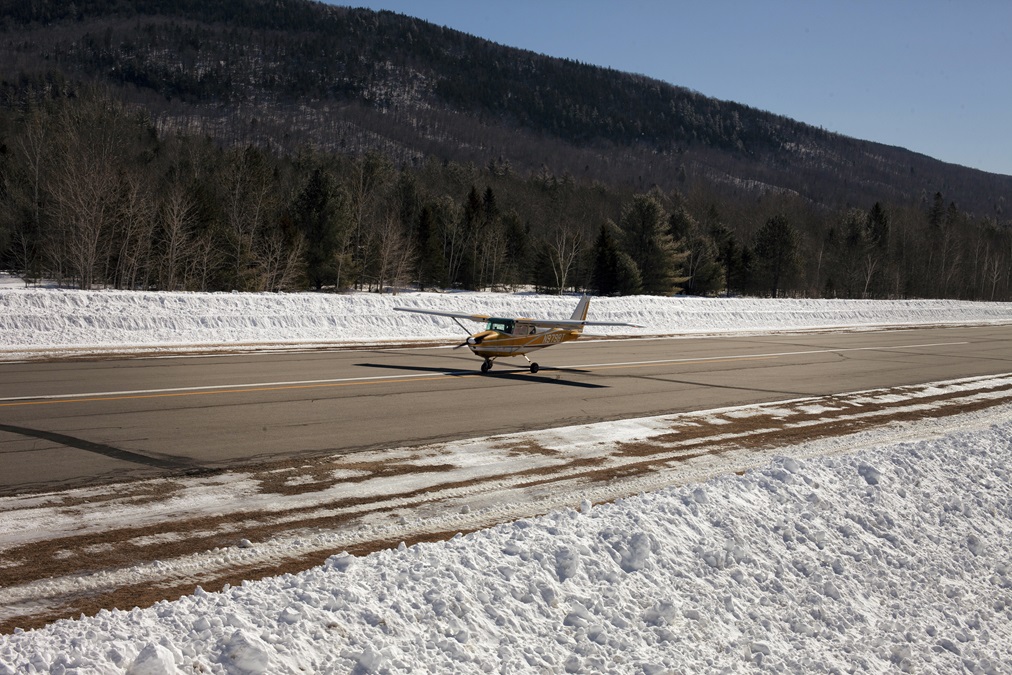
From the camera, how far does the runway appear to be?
10898 millimetres

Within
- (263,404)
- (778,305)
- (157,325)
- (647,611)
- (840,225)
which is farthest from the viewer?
(840,225)

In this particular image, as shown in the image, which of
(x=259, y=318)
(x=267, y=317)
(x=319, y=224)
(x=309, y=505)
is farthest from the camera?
(x=319, y=224)

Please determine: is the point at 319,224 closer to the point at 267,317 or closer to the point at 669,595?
the point at 267,317

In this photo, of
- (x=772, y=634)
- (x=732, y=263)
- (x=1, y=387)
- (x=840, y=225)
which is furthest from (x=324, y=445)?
(x=840, y=225)

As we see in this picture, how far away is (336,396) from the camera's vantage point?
1606 cm

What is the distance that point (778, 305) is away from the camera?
161 ft

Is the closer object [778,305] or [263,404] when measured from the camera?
[263,404]

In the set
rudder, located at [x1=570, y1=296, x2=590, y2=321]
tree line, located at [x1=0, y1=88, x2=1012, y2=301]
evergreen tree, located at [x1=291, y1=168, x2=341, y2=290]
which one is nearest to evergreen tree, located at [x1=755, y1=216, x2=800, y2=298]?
tree line, located at [x1=0, y1=88, x2=1012, y2=301]

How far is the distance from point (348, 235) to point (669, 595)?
204ft

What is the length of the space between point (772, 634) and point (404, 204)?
84.0 metres

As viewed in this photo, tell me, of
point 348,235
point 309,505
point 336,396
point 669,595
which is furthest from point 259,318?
point 348,235

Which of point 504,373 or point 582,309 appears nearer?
point 504,373

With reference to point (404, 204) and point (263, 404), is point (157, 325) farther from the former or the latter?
point (404, 204)

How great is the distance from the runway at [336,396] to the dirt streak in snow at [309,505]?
2.93ft
